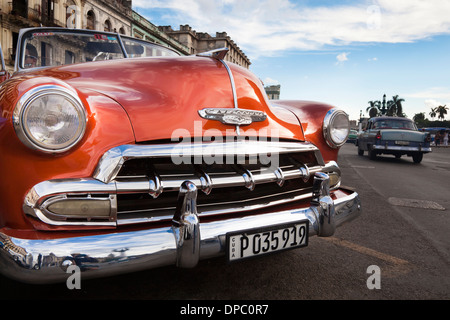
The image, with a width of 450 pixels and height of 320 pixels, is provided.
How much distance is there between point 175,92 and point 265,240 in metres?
0.89

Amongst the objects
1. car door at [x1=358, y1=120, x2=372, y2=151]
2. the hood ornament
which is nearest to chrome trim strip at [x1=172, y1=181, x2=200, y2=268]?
the hood ornament

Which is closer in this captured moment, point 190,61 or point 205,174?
point 205,174

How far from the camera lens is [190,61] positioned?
6.59 feet

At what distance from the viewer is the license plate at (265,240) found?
156 centimetres

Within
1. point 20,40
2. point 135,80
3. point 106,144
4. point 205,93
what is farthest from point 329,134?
point 20,40

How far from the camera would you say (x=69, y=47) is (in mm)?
2924

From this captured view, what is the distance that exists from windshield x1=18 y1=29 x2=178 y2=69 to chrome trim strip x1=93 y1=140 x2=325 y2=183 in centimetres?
161

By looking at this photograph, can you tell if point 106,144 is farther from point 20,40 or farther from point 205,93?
point 20,40

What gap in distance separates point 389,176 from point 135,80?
656 cm

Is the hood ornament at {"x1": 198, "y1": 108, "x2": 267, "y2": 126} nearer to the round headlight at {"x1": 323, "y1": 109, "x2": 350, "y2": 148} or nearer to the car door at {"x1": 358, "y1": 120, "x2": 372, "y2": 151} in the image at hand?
the round headlight at {"x1": 323, "y1": 109, "x2": 350, "y2": 148}

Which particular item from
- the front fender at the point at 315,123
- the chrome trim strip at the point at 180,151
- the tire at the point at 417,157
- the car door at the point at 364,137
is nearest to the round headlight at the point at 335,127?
the front fender at the point at 315,123

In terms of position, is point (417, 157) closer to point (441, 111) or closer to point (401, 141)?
point (401, 141)

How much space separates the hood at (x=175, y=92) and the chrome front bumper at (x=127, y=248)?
365 mm
